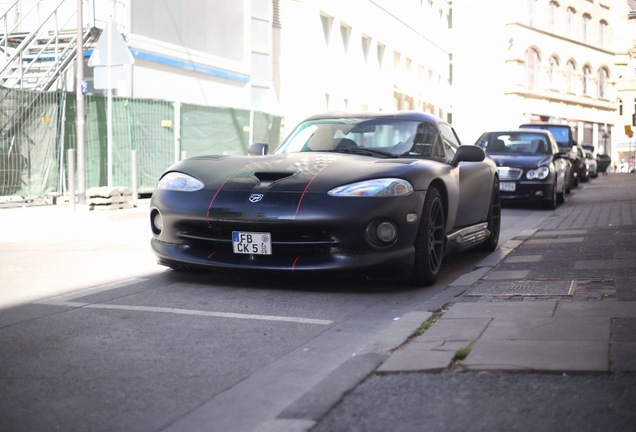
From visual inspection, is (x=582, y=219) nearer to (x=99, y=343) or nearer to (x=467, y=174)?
(x=467, y=174)

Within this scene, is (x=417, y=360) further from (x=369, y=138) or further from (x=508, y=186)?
(x=508, y=186)

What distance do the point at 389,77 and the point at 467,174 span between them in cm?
3902

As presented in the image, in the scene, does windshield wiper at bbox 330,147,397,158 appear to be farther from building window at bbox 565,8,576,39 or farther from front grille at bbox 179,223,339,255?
building window at bbox 565,8,576,39

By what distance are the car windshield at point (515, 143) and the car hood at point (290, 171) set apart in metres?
12.2

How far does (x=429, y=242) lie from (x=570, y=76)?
67.9 meters

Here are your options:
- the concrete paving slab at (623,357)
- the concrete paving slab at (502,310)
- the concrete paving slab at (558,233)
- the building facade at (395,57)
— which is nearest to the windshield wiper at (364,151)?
the concrete paving slab at (502,310)

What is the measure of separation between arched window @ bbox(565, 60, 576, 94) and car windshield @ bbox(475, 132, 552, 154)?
175 feet

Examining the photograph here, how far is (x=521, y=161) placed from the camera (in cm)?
1847

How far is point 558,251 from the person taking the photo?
9195 mm

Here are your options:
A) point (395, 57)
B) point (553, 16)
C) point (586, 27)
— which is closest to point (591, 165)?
point (395, 57)

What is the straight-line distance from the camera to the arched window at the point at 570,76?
70.8 m

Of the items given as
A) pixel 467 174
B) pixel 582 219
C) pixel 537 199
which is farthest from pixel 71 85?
pixel 467 174

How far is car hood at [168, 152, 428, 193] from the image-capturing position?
6.88 m

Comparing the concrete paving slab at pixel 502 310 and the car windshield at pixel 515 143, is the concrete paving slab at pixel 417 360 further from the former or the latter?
the car windshield at pixel 515 143
